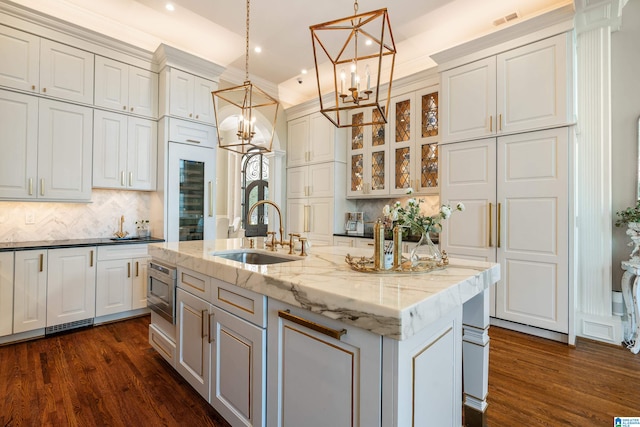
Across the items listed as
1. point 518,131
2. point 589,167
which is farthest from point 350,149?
point 589,167

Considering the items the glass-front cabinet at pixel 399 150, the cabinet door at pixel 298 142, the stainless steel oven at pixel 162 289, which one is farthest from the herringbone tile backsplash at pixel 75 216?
the glass-front cabinet at pixel 399 150

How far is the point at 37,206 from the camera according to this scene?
3.47 metres

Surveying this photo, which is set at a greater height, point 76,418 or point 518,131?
point 518,131

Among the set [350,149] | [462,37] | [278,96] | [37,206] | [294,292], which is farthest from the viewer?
[278,96]

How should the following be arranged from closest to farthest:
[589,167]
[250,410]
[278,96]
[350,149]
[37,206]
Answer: [250,410] → [589,167] → [37,206] → [350,149] → [278,96]

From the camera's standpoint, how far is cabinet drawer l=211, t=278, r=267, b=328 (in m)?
1.50

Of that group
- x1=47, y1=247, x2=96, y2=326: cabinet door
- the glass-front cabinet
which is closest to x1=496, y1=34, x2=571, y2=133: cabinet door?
the glass-front cabinet

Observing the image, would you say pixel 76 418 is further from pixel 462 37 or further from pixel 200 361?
pixel 462 37

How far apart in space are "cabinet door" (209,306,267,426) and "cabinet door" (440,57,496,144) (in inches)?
121

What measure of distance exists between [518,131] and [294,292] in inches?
118

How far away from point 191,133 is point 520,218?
3945mm

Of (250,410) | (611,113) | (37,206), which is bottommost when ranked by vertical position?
(250,410)

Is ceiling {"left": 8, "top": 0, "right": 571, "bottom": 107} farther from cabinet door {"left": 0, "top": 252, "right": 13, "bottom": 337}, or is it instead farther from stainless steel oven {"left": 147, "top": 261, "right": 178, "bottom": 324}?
stainless steel oven {"left": 147, "top": 261, "right": 178, "bottom": 324}

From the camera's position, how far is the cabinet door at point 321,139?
4.96 m
